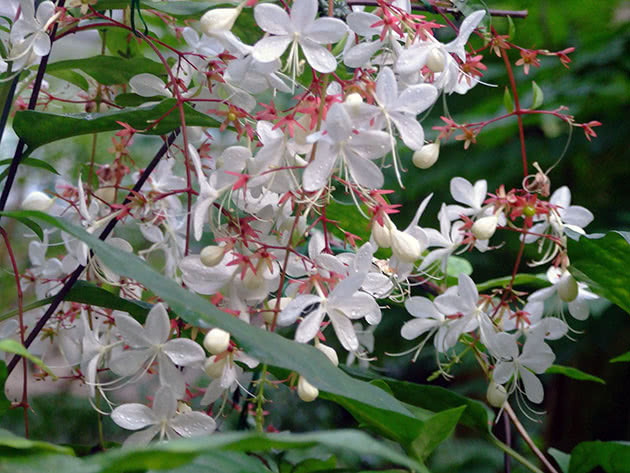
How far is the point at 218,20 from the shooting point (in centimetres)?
36

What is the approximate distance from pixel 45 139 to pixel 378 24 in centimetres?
24

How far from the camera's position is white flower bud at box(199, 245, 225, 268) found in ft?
1.15

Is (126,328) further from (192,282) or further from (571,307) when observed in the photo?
(571,307)

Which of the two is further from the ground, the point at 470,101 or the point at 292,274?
the point at 292,274

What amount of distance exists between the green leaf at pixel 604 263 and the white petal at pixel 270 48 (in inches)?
10.1

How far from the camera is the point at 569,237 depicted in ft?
1.56

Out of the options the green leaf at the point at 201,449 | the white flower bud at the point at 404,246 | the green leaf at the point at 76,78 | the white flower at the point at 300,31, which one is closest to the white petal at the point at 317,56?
the white flower at the point at 300,31

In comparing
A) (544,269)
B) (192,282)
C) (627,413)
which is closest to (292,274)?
(192,282)

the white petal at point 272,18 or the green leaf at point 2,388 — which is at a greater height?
the white petal at point 272,18

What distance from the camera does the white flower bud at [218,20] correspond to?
361 millimetres

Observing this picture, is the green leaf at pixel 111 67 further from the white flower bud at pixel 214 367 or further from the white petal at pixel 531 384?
the white petal at pixel 531 384

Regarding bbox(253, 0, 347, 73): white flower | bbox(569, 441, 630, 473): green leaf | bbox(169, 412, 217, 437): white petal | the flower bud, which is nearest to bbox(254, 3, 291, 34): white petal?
bbox(253, 0, 347, 73): white flower

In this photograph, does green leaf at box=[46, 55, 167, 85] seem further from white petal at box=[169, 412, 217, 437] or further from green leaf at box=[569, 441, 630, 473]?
green leaf at box=[569, 441, 630, 473]

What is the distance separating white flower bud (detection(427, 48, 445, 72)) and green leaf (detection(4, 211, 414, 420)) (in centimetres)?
18
